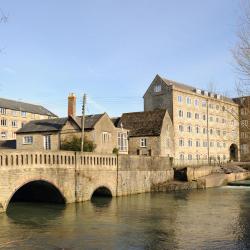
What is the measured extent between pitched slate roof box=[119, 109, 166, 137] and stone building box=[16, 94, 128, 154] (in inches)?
365

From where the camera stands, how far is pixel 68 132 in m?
53.5

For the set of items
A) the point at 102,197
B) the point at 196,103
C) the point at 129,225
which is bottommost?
the point at 102,197

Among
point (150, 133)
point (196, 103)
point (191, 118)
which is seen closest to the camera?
point (150, 133)

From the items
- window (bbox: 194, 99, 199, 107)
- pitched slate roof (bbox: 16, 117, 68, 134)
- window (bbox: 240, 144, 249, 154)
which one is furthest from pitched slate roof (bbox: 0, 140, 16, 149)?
window (bbox: 240, 144, 249, 154)

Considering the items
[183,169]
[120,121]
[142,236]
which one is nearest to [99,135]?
[183,169]

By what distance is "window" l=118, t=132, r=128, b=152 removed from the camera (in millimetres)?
60916

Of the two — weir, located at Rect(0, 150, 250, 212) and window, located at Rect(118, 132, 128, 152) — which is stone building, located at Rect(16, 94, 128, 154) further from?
weir, located at Rect(0, 150, 250, 212)

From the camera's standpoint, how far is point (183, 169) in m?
57.7

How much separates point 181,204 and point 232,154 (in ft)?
213

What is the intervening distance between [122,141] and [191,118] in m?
23.6

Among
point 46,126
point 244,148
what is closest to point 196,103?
point 244,148

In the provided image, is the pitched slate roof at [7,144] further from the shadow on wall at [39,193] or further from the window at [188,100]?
the window at [188,100]

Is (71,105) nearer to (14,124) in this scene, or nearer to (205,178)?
(205,178)

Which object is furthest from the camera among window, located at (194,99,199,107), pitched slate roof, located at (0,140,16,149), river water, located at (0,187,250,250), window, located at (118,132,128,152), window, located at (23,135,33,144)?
window, located at (194,99,199,107)
